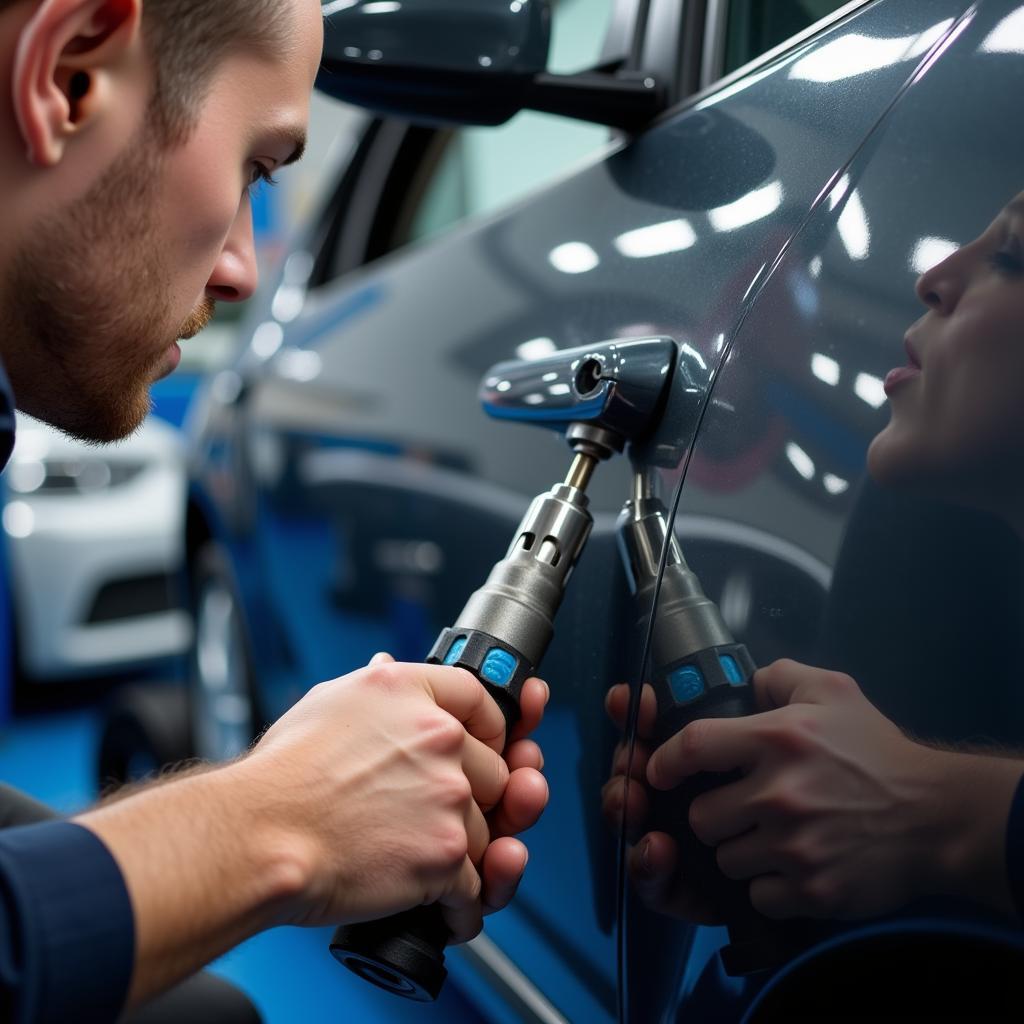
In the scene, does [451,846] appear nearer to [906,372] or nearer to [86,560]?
[906,372]

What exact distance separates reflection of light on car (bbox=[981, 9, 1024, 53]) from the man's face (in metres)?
0.45

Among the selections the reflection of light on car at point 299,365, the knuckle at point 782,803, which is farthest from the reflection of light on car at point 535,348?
the reflection of light on car at point 299,365

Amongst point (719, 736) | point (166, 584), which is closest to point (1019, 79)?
point (719, 736)

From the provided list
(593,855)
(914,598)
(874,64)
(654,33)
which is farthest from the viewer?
(654,33)

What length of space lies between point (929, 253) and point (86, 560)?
104 inches

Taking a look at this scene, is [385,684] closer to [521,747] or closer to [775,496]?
[521,747]

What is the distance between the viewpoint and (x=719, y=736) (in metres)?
0.64

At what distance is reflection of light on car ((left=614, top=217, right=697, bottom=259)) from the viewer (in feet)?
2.55

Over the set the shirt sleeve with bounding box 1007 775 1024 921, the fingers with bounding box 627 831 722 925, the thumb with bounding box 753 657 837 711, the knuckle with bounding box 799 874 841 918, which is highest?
the thumb with bounding box 753 657 837 711

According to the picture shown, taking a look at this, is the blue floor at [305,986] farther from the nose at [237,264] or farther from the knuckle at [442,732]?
the nose at [237,264]

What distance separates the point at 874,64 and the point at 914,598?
326mm

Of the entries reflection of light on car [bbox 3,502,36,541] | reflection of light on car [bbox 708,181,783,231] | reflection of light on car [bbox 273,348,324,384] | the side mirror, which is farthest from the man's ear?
reflection of light on car [bbox 3,502,36,541]

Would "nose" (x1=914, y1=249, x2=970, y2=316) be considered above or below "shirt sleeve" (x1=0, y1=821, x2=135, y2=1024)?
above

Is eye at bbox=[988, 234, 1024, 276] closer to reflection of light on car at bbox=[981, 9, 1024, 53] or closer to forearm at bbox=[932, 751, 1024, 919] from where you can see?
reflection of light on car at bbox=[981, 9, 1024, 53]
